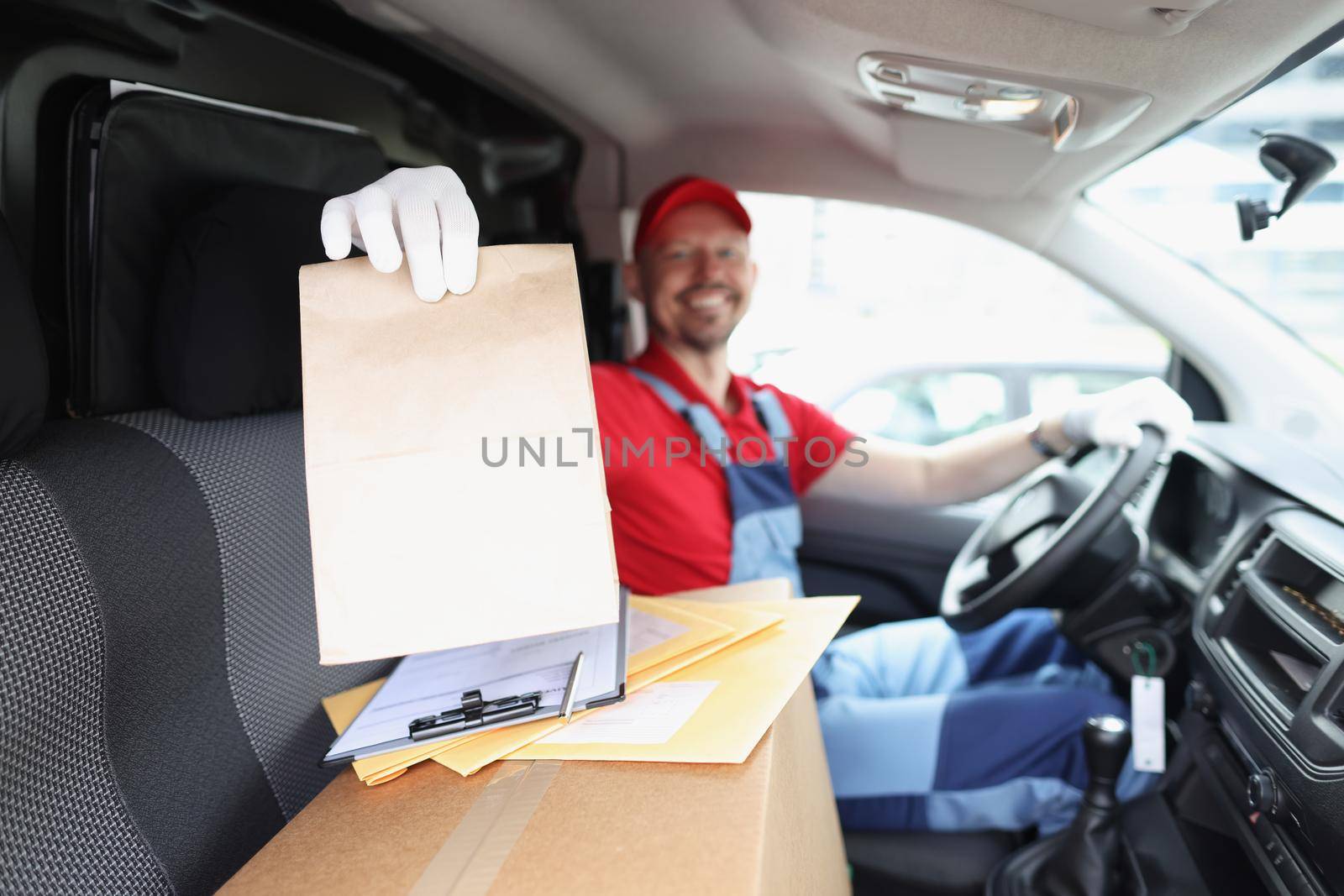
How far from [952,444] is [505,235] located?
3.39 feet

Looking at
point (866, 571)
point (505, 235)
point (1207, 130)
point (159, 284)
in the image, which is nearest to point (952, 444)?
point (866, 571)

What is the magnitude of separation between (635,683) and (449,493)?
0.30 m

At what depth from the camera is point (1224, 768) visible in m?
1.16

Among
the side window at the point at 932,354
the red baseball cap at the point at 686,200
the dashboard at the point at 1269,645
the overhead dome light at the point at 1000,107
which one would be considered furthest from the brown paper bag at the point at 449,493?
the side window at the point at 932,354

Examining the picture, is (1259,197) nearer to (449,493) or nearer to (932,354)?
(449,493)

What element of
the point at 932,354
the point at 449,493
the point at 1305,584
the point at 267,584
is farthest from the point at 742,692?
the point at 932,354

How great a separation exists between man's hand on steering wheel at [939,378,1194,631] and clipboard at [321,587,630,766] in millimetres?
682

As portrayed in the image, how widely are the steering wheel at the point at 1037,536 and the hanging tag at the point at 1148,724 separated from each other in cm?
19

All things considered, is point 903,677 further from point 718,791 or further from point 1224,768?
point 718,791

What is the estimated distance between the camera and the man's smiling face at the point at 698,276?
6.05ft

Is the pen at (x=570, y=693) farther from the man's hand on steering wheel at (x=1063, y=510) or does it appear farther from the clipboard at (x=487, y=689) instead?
the man's hand on steering wheel at (x=1063, y=510)

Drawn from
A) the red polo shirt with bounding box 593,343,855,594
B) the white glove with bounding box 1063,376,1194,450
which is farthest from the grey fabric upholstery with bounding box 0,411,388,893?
the white glove with bounding box 1063,376,1194,450

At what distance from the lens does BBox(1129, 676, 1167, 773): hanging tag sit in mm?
1280

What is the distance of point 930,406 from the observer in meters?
2.97
